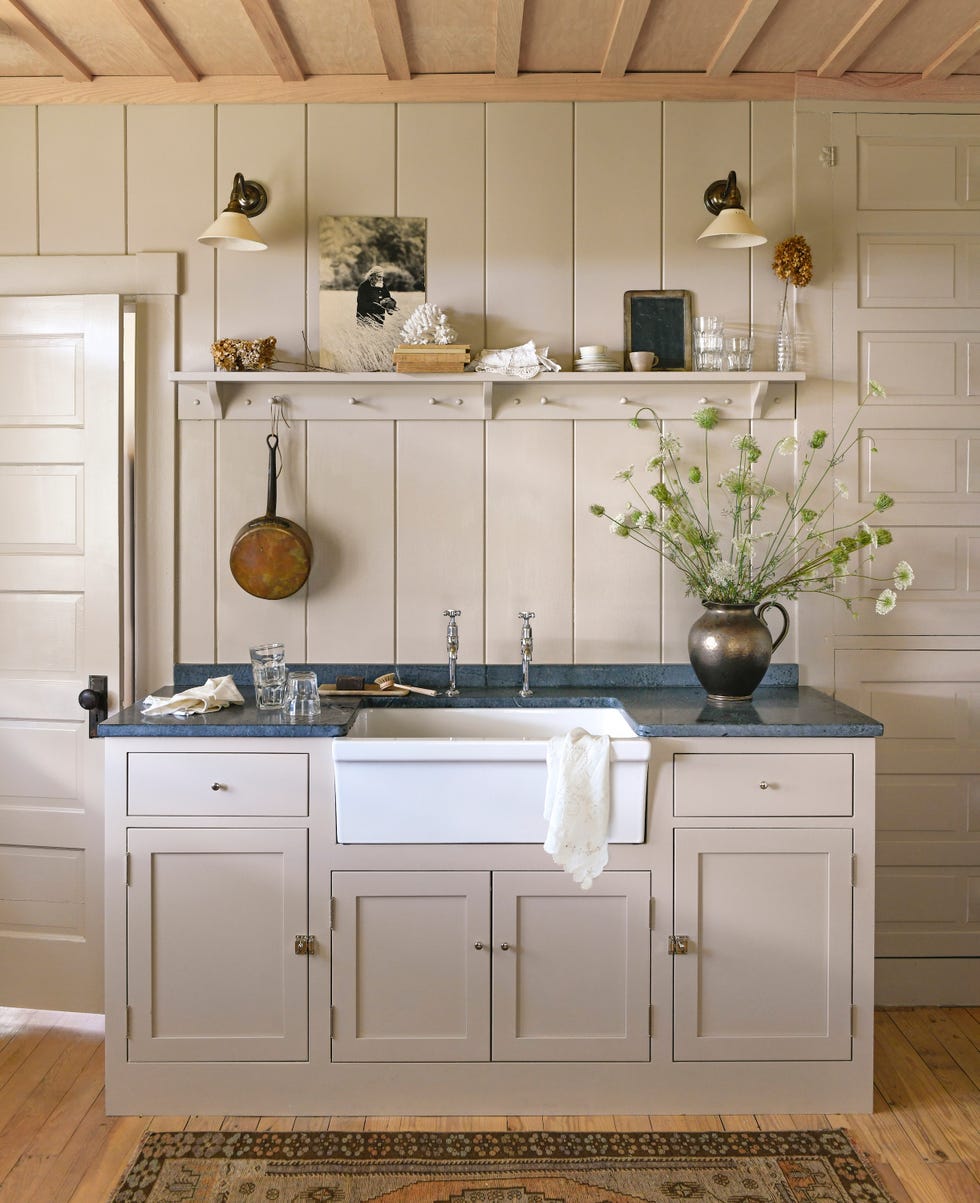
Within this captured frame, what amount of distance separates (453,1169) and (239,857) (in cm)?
82

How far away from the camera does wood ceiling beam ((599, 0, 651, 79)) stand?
2.43 m

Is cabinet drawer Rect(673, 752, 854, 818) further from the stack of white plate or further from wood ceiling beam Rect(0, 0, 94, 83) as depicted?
wood ceiling beam Rect(0, 0, 94, 83)

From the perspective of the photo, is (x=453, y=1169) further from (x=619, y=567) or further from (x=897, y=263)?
(x=897, y=263)

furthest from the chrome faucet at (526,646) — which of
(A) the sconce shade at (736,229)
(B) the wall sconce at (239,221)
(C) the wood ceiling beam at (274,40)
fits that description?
(C) the wood ceiling beam at (274,40)

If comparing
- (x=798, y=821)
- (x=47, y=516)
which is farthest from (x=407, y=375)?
(x=798, y=821)

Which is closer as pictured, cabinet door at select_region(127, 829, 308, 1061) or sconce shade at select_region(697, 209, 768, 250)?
cabinet door at select_region(127, 829, 308, 1061)

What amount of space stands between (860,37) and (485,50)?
96 centimetres

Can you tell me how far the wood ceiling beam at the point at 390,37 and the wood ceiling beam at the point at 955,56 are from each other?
1.44m

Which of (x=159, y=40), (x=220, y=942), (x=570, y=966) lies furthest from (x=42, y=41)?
(x=570, y=966)

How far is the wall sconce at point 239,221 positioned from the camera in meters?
2.64

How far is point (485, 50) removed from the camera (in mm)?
2715

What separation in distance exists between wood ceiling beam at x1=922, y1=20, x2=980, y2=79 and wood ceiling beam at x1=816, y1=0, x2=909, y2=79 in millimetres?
220

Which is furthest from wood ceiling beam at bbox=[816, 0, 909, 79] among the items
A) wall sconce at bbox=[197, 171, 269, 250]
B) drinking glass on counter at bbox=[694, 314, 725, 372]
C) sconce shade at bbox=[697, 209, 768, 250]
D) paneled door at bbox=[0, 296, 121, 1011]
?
paneled door at bbox=[0, 296, 121, 1011]

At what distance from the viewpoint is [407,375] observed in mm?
2727
